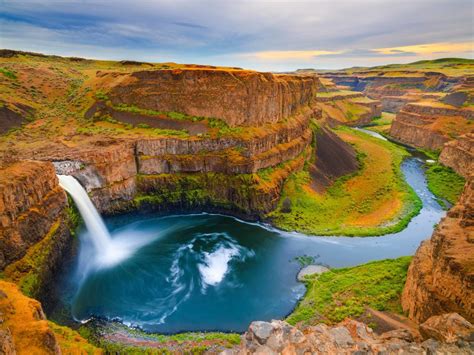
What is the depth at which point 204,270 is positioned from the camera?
99.4 feet

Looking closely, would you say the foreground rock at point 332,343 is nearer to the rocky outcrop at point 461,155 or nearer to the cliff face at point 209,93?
the cliff face at point 209,93

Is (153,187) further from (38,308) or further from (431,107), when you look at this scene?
(431,107)

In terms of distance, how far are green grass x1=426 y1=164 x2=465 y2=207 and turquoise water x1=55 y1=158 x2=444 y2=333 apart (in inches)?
401

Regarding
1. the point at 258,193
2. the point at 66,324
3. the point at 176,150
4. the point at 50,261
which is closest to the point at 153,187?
the point at 176,150

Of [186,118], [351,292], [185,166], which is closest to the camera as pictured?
[351,292]

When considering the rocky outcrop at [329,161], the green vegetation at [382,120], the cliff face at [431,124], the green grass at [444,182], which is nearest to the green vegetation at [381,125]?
the green vegetation at [382,120]

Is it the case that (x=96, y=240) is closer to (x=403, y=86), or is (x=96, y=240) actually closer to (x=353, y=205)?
(x=353, y=205)

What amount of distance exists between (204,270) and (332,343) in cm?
1849

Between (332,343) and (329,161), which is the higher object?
(332,343)

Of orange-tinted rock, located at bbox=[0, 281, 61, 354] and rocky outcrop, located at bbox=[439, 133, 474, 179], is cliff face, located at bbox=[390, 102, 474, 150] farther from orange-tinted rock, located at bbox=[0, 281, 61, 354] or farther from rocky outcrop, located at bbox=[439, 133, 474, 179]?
orange-tinted rock, located at bbox=[0, 281, 61, 354]

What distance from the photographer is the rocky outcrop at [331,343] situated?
11875 mm

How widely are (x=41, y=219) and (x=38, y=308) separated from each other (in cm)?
1197

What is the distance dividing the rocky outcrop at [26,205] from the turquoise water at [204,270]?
4.51 m

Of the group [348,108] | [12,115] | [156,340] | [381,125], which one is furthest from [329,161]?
[381,125]
